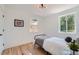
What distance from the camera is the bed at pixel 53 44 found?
131 cm

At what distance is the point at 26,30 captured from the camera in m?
1.47

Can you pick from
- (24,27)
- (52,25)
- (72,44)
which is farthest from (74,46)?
(24,27)

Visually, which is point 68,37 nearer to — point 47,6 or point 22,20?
point 47,6

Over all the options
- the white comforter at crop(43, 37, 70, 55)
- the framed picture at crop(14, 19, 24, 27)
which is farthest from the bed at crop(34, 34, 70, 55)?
the framed picture at crop(14, 19, 24, 27)

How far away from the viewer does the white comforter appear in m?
1.30

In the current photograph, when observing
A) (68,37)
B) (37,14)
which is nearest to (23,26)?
(37,14)

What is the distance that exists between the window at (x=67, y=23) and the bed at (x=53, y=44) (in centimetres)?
15

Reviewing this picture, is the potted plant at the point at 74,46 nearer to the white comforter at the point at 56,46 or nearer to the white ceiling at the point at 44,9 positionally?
the white comforter at the point at 56,46

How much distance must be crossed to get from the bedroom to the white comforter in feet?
0.21

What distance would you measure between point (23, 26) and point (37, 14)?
251 millimetres

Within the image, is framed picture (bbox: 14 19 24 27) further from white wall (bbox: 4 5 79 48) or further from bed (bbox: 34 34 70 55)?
bed (bbox: 34 34 70 55)

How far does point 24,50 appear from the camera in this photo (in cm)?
137

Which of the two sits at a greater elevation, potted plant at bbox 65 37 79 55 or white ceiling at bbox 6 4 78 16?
white ceiling at bbox 6 4 78 16

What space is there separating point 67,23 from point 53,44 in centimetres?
33
